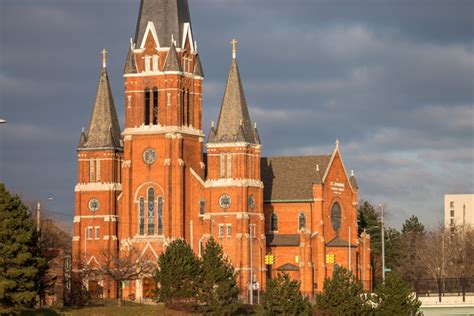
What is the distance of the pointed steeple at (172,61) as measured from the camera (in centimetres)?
13525

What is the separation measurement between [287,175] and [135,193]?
19.1m

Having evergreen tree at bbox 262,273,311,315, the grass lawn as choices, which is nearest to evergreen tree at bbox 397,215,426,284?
the grass lawn

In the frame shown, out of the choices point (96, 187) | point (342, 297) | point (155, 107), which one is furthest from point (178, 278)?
point (96, 187)

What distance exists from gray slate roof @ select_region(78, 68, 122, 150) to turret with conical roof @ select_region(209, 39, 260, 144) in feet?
39.5

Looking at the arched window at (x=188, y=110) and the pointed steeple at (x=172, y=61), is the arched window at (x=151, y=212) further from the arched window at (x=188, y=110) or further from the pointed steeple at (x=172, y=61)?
the pointed steeple at (x=172, y=61)

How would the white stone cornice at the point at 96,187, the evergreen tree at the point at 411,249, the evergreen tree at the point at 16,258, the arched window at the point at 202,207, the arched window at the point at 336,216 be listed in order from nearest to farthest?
the evergreen tree at the point at 16,258 < the arched window at the point at 202,207 < the white stone cornice at the point at 96,187 < the arched window at the point at 336,216 < the evergreen tree at the point at 411,249

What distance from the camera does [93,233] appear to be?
139 metres

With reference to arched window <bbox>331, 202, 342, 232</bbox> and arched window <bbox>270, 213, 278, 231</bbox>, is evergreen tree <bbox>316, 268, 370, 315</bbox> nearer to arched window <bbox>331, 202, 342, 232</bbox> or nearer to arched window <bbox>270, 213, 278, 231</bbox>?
arched window <bbox>270, 213, 278, 231</bbox>

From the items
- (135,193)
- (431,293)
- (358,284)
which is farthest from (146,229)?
(358,284)

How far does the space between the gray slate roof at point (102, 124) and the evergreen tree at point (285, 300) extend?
1920 inches

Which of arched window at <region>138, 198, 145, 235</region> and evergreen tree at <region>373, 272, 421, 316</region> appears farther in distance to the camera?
arched window at <region>138, 198, 145, 235</region>

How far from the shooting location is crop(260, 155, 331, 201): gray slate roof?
14425 centimetres

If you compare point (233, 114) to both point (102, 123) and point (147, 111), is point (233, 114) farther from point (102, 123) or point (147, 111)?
point (102, 123)

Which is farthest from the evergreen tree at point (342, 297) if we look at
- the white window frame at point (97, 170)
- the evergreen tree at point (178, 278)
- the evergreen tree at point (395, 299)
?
the white window frame at point (97, 170)
